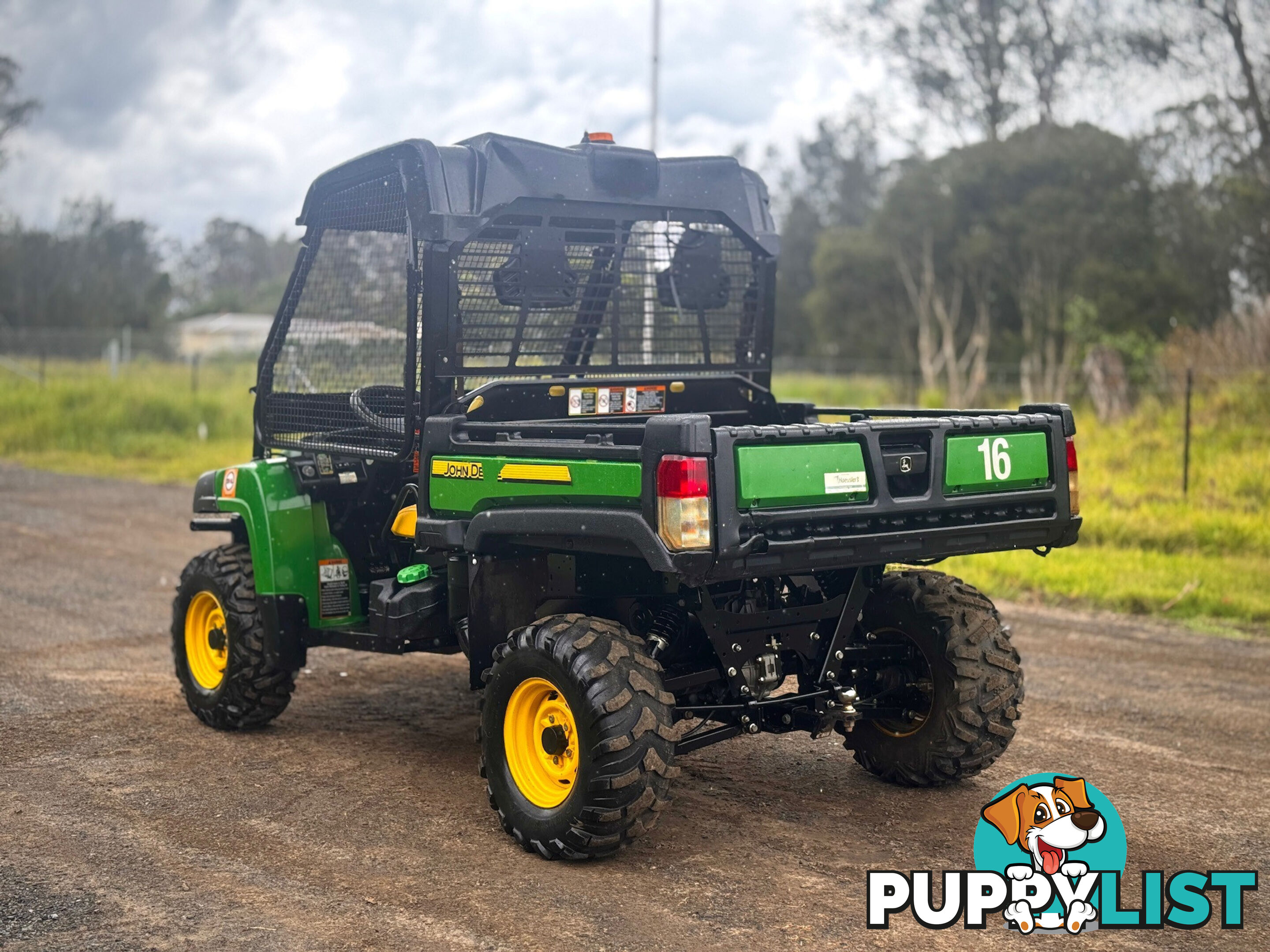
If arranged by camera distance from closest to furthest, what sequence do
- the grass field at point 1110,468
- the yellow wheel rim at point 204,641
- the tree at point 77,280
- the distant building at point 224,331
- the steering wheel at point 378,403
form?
the steering wheel at point 378,403, the yellow wheel rim at point 204,641, the grass field at point 1110,468, the tree at point 77,280, the distant building at point 224,331

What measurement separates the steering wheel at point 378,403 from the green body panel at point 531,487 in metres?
0.50

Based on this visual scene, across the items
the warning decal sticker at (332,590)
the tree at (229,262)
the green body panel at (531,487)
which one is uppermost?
the tree at (229,262)

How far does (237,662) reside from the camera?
6.15 m

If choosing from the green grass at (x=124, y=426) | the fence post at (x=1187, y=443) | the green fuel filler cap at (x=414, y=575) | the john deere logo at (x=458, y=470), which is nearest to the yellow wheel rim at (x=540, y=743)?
the john deere logo at (x=458, y=470)

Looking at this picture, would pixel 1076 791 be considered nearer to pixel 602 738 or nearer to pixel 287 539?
pixel 602 738

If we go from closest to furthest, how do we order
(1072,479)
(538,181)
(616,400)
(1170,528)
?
1. (1072,479)
2. (538,181)
3. (616,400)
4. (1170,528)

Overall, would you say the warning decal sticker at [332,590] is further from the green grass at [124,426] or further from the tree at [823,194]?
the tree at [823,194]

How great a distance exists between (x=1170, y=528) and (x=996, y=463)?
24.5 ft

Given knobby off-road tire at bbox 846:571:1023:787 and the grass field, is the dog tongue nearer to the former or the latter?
knobby off-road tire at bbox 846:571:1023:787

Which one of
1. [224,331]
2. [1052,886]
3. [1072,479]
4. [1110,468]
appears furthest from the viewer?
[224,331]

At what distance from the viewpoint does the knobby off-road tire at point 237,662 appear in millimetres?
6137

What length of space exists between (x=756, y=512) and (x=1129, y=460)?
1154cm

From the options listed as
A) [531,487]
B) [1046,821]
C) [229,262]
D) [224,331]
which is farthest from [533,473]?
[229,262]

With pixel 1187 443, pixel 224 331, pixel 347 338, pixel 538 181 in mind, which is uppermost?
pixel 224 331
